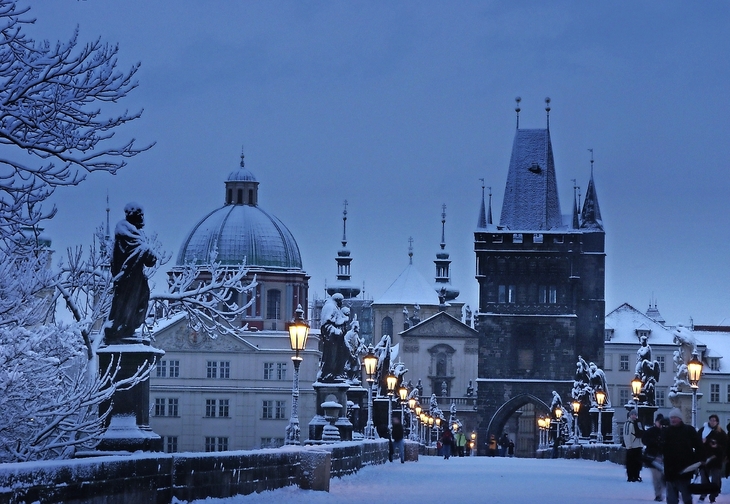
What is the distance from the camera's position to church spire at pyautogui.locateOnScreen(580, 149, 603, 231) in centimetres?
12500

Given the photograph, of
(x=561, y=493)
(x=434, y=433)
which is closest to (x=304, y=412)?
(x=434, y=433)

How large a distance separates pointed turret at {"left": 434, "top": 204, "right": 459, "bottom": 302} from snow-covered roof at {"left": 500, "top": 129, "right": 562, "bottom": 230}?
38.9 metres

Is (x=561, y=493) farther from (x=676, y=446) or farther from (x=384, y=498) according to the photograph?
(x=676, y=446)

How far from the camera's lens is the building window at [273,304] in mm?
115438

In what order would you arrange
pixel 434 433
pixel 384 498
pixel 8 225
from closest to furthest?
pixel 8 225 → pixel 384 498 → pixel 434 433

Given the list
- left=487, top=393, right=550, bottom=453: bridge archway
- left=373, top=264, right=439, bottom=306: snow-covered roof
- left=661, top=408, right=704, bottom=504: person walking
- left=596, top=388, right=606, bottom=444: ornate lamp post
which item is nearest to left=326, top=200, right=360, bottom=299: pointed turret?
left=373, top=264, right=439, bottom=306: snow-covered roof

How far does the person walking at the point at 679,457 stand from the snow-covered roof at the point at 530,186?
101000 millimetres

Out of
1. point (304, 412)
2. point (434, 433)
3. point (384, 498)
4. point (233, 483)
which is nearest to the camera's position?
point (233, 483)

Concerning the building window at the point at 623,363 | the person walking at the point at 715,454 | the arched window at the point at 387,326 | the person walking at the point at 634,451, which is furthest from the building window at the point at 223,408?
the person walking at the point at 715,454

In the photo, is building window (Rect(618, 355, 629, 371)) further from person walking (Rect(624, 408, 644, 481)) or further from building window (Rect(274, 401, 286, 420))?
person walking (Rect(624, 408, 644, 481))

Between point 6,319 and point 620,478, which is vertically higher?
point 6,319

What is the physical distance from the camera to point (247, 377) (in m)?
107

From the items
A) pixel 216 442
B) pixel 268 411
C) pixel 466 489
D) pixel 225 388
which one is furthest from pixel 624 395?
pixel 466 489

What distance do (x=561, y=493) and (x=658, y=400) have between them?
99703mm
